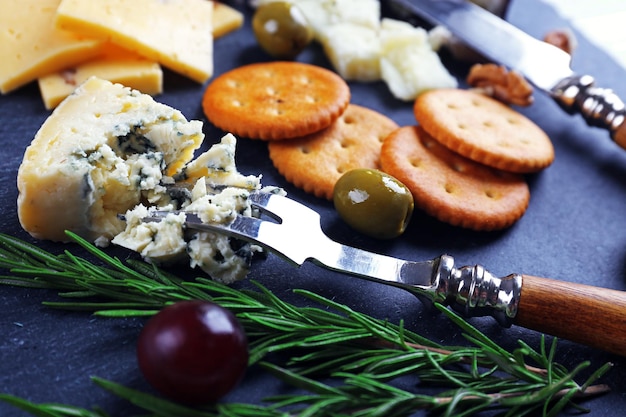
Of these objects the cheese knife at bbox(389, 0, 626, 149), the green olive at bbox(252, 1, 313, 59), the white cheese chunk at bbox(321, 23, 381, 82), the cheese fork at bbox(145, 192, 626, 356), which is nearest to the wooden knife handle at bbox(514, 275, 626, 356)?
the cheese fork at bbox(145, 192, 626, 356)


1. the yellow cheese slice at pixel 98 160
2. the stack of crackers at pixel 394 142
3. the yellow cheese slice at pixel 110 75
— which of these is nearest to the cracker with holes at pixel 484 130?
the stack of crackers at pixel 394 142

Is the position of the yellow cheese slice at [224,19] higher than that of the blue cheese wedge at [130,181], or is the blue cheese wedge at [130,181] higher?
the blue cheese wedge at [130,181]

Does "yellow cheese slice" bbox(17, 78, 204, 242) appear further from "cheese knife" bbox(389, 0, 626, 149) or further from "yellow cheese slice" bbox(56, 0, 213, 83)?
"cheese knife" bbox(389, 0, 626, 149)

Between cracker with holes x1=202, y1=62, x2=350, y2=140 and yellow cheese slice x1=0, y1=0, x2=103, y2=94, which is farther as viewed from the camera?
yellow cheese slice x1=0, y1=0, x2=103, y2=94

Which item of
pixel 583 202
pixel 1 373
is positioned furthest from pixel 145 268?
pixel 583 202

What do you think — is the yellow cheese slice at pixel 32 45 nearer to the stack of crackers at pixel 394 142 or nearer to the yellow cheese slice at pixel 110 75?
the yellow cheese slice at pixel 110 75

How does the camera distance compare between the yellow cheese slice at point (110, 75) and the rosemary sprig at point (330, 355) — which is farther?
the yellow cheese slice at point (110, 75)

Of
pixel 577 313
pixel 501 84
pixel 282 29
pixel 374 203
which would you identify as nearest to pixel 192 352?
pixel 374 203

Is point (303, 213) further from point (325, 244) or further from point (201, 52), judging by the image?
point (201, 52)
